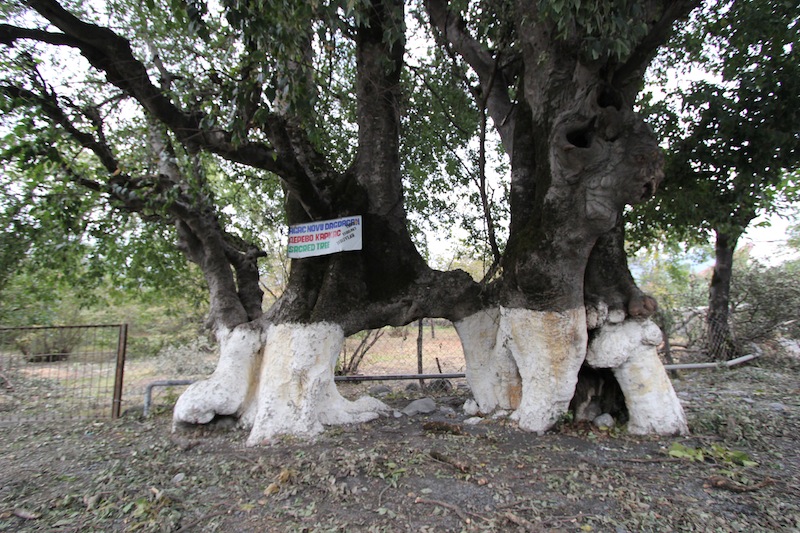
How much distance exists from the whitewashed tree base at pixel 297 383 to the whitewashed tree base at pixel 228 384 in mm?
195

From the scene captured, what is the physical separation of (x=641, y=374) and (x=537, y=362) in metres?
1.05

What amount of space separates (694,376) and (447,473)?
258 inches

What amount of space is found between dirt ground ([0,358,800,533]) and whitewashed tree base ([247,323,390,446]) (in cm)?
22

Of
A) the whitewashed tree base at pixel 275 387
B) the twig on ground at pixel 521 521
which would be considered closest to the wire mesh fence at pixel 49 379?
the whitewashed tree base at pixel 275 387

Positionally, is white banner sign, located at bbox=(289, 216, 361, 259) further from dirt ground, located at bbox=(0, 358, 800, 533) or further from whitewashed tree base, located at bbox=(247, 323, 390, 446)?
dirt ground, located at bbox=(0, 358, 800, 533)

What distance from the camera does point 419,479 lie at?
11.8ft

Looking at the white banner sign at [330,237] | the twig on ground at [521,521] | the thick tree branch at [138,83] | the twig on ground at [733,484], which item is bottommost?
the twig on ground at [521,521]

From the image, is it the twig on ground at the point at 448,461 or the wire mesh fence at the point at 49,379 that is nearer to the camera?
the twig on ground at the point at 448,461

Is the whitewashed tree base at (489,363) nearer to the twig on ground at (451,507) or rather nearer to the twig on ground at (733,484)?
the twig on ground at (733,484)

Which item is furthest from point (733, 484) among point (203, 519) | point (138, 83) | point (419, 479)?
point (138, 83)

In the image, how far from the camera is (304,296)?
16.8 feet

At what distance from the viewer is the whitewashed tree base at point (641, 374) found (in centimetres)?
448

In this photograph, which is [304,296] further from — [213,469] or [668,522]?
[668,522]

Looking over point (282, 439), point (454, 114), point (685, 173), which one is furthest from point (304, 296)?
point (685, 173)
